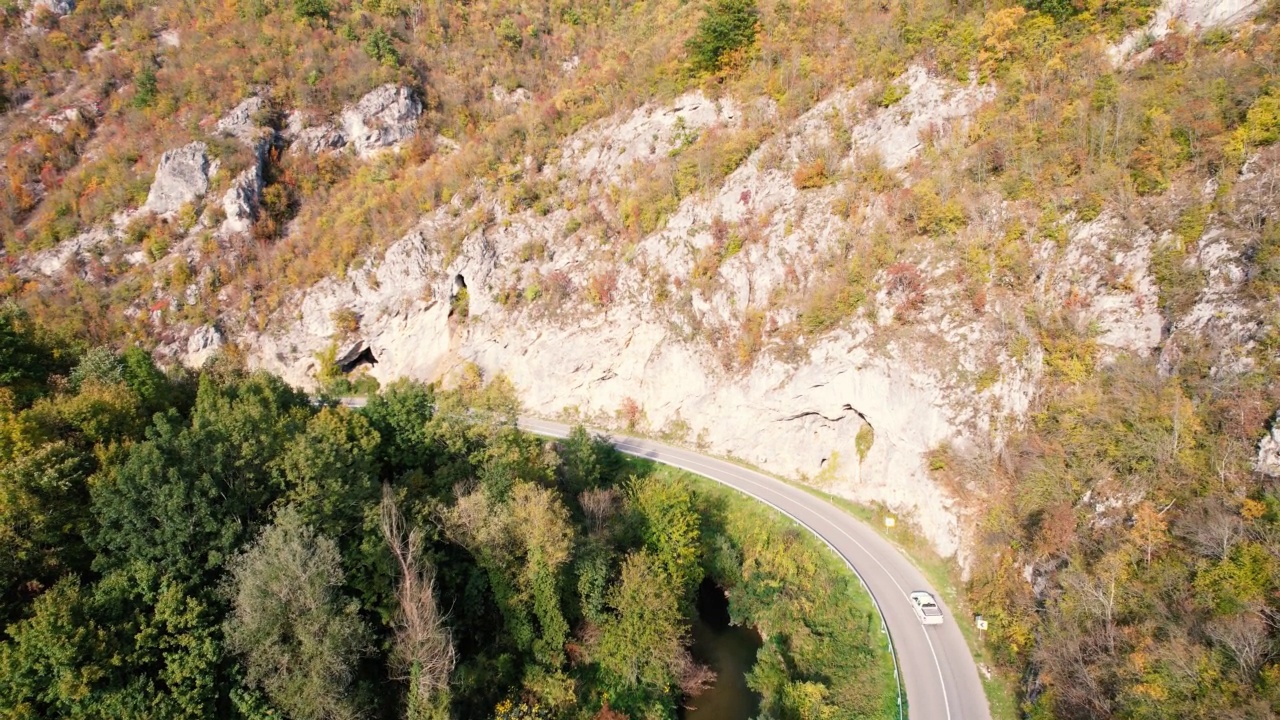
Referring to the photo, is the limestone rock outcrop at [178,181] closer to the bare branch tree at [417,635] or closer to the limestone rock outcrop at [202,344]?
the limestone rock outcrop at [202,344]

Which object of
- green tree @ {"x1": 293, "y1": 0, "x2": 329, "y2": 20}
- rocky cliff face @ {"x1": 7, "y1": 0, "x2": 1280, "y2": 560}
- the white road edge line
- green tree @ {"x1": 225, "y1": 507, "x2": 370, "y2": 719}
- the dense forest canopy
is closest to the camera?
the dense forest canopy

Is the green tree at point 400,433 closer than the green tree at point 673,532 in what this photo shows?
No

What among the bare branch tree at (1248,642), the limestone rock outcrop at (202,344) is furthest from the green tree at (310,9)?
the bare branch tree at (1248,642)

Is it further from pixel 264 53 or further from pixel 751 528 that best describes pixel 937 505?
pixel 264 53

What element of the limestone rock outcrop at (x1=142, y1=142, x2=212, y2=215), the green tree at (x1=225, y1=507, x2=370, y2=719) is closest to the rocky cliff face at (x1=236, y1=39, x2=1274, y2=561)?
the limestone rock outcrop at (x1=142, y1=142, x2=212, y2=215)

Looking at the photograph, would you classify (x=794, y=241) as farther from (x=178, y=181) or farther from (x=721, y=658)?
(x=178, y=181)

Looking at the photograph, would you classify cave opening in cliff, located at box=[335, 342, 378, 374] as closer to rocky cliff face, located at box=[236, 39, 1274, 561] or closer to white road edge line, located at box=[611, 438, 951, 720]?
rocky cliff face, located at box=[236, 39, 1274, 561]

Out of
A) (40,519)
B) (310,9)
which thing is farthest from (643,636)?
(310,9)
